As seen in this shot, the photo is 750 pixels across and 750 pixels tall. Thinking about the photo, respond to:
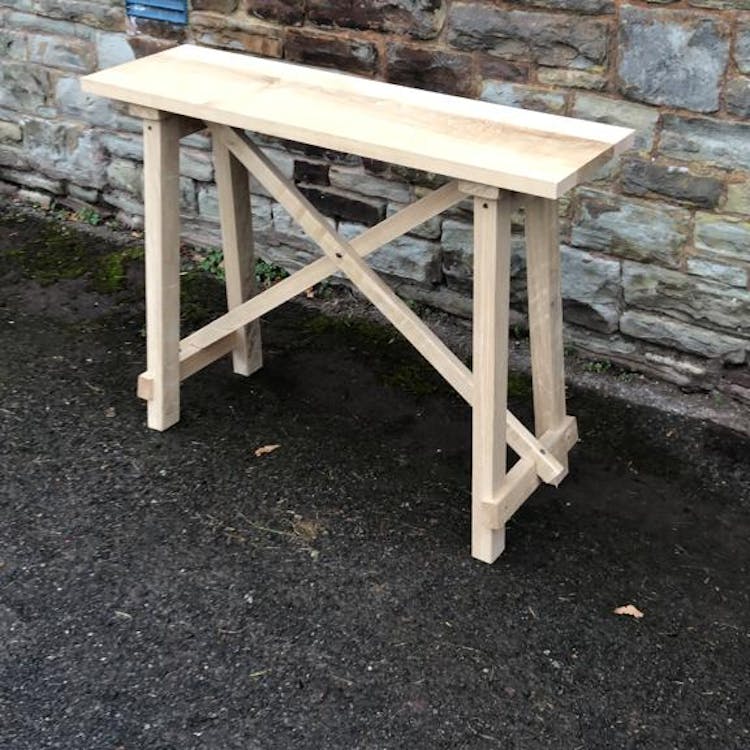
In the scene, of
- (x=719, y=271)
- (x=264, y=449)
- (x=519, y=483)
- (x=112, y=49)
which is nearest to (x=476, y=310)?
(x=519, y=483)

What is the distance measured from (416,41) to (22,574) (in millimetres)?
2092

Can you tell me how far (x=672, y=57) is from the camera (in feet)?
10.6

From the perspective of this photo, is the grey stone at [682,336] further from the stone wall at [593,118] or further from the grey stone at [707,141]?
the grey stone at [707,141]

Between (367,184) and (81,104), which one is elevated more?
(81,104)

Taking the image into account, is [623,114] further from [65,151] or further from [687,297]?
[65,151]

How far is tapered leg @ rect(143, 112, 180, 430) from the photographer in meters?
3.12

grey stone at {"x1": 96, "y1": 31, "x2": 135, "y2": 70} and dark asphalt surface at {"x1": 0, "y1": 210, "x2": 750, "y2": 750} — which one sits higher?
grey stone at {"x1": 96, "y1": 31, "x2": 135, "y2": 70}

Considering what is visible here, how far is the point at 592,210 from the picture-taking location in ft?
11.8

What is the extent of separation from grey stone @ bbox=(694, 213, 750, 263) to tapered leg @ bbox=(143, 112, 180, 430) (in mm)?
1605

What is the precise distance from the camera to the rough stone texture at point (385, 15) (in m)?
3.59

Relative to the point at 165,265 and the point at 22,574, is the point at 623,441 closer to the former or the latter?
the point at 165,265

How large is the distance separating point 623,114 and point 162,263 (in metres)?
1.48

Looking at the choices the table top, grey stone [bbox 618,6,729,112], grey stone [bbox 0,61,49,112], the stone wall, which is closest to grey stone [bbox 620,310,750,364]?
the stone wall

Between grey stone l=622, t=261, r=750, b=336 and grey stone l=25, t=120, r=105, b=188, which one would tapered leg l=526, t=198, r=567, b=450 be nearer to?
grey stone l=622, t=261, r=750, b=336
